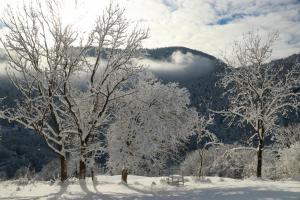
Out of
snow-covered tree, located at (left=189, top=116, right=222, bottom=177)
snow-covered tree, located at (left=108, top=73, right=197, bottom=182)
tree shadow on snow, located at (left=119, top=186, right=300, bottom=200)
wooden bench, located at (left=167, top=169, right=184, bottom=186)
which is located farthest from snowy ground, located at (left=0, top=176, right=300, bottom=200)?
snow-covered tree, located at (left=189, top=116, right=222, bottom=177)

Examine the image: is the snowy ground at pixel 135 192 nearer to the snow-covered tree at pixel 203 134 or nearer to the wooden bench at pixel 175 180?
the wooden bench at pixel 175 180

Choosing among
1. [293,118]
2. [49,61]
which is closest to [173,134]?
[49,61]

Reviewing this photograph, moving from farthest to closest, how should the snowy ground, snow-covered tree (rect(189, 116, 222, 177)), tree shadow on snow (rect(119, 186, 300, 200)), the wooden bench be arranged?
snow-covered tree (rect(189, 116, 222, 177))
the wooden bench
the snowy ground
tree shadow on snow (rect(119, 186, 300, 200))

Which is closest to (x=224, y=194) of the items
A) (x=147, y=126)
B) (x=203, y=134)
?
(x=147, y=126)

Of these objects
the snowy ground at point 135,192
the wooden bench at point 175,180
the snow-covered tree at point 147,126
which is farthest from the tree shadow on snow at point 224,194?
the wooden bench at point 175,180

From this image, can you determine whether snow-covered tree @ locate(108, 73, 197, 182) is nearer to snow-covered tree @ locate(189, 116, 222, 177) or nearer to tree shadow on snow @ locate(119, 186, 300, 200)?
snow-covered tree @ locate(189, 116, 222, 177)

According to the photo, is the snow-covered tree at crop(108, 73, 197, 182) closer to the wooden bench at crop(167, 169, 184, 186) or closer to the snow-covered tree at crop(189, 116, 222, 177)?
the wooden bench at crop(167, 169, 184, 186)

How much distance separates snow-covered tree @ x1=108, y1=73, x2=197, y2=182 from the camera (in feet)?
98.5

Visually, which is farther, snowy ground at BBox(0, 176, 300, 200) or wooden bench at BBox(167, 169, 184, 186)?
wooden bench at BBox(167, 169, 184, 186)

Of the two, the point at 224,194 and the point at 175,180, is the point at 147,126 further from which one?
the point at 175,180

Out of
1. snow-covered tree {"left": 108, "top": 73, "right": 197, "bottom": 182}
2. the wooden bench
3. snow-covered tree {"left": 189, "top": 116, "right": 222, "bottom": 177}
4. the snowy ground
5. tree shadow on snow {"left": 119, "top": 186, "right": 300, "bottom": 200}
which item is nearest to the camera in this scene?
tree shadow on snow {"left": 119, "top": 186, "right": 300, "bottom": 200}

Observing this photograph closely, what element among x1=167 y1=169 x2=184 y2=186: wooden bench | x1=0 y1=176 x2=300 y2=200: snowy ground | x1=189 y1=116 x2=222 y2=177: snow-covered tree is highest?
x1=189 y1=116 x2=222 y2=177: snow-covered tree

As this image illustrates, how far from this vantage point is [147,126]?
2995 cm

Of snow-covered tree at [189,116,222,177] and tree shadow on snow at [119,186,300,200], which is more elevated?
snow-covered tree at [189,116,222,177]
